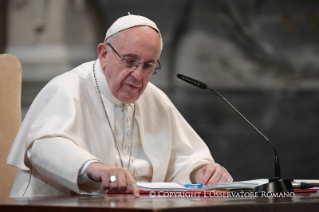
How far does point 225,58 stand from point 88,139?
271 centimetres

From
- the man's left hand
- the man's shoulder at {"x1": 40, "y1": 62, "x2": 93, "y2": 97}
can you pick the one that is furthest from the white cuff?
the man's left hand

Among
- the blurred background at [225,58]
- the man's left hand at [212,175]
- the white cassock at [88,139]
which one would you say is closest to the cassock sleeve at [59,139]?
the white cassock at [88,139]

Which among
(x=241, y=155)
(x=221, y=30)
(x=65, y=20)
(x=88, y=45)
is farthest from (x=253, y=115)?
(x=65, y=20)

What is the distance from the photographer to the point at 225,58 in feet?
17.2

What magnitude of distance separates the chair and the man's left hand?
3.87 feet

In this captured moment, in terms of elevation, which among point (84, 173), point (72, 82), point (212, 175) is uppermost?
point (72, 82)

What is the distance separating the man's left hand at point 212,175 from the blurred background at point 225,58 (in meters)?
2.17

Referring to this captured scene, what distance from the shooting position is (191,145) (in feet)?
11.0

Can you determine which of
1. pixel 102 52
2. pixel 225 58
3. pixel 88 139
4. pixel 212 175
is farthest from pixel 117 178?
pixel 225 58

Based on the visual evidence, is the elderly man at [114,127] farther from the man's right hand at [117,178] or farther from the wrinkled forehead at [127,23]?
the man's right hand at [117,178]

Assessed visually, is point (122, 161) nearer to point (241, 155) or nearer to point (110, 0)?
point (241, 155)

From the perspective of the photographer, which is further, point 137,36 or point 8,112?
point 8,112

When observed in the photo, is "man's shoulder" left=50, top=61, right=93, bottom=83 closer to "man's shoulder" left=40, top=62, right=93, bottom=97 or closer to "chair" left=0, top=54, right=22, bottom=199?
"man's shoulder" left=40, top=62, right=93, bottom=97
